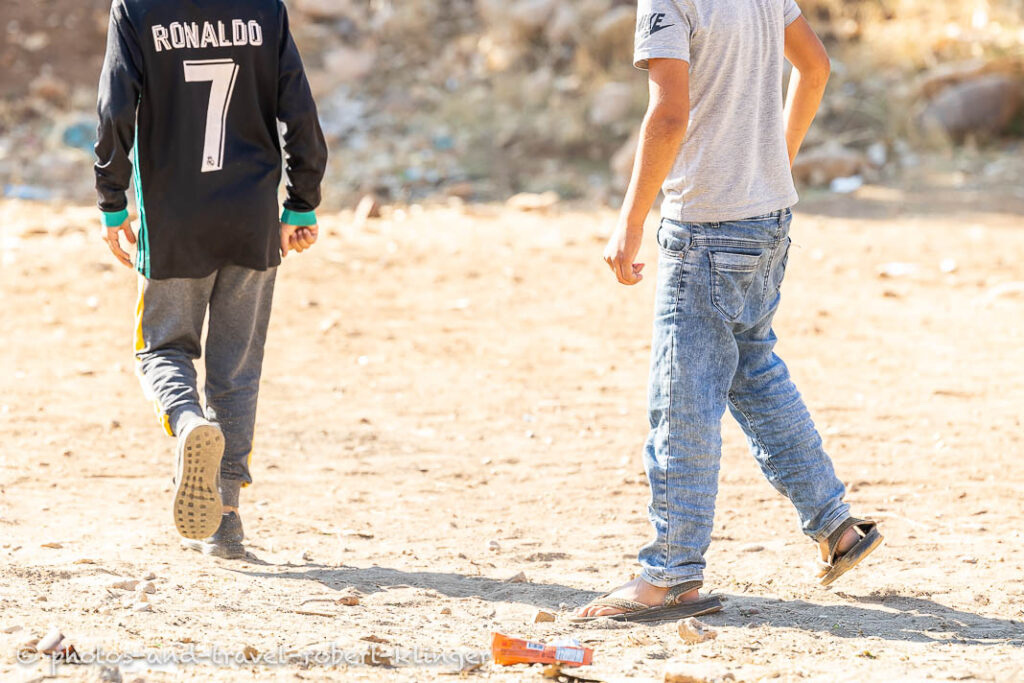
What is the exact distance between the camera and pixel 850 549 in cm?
307

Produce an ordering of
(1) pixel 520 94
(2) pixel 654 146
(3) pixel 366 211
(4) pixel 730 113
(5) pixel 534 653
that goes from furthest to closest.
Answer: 1. (1) pixel 520 94
2. (3) pixel 366 211
3. (4) pixel 730 113
4. (2) pixel 654 146
5. (5) pixel 534 653

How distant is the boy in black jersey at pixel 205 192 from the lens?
3.14 metres

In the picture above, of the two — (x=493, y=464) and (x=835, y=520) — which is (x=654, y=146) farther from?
(x=493, y=464)

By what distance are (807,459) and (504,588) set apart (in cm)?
90

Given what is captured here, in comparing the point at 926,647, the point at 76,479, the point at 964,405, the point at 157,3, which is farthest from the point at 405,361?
the point at 926,647

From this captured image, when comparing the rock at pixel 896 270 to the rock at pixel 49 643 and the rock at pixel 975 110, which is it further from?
the rock at pixel 49 643

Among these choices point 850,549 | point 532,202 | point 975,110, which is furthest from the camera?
point 975,110

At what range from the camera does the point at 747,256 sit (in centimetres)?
286

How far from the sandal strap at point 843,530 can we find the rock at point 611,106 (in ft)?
26.4

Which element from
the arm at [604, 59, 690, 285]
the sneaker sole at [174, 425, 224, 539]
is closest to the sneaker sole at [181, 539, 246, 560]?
→ the sneaker sole at [174, 425, 224, 539]

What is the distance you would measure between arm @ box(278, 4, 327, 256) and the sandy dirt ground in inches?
39.2

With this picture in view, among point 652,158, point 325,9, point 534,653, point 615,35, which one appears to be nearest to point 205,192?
point 652,158

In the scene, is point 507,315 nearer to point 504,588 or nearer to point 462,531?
point 462,531

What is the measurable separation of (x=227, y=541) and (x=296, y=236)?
913 mm
